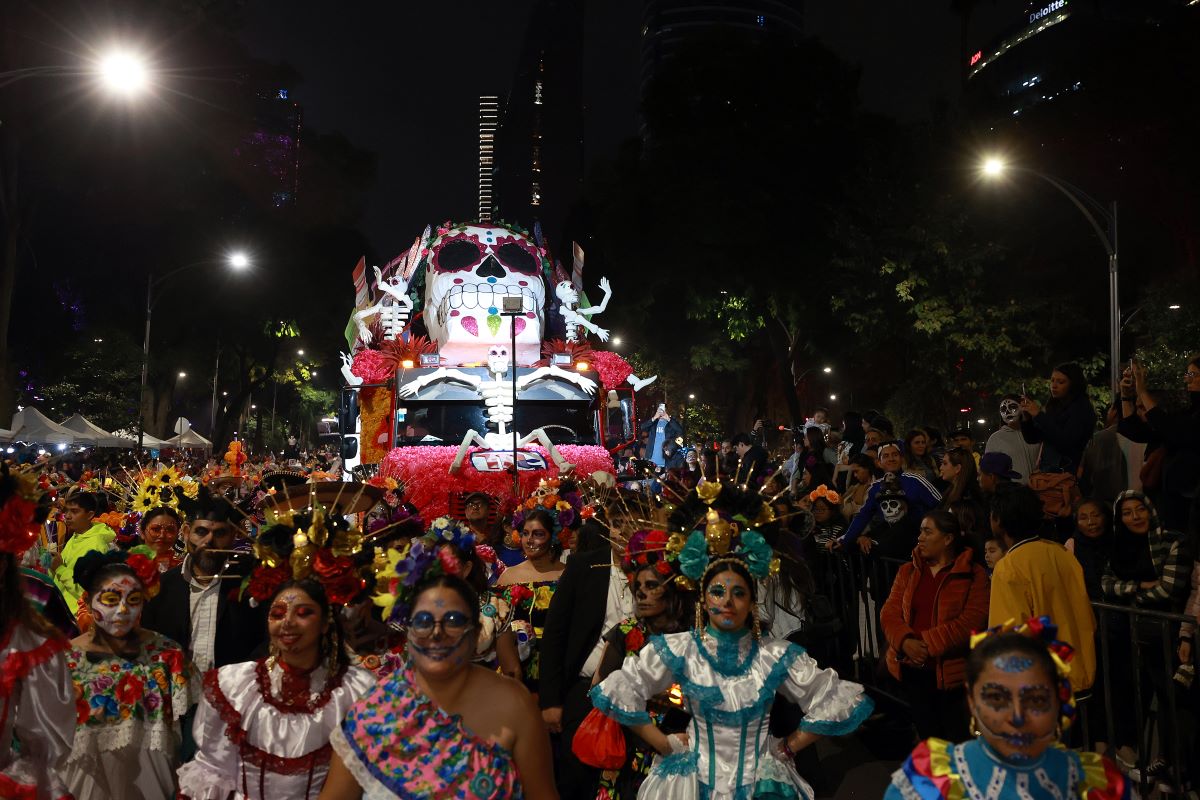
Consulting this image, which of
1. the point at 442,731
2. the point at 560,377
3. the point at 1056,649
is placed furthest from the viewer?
the point at 560,377

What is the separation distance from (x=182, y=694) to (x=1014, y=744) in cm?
369

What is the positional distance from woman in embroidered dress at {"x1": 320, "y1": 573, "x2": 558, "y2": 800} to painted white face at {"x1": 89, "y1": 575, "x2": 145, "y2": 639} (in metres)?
2.02

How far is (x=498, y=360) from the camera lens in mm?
15953

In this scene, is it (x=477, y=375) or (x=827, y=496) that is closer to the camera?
(x=827, y=496)

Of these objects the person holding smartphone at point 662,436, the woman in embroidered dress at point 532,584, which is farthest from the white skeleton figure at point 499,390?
the woman in embroidered dress at point 532,584

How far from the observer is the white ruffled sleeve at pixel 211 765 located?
13.5 feet

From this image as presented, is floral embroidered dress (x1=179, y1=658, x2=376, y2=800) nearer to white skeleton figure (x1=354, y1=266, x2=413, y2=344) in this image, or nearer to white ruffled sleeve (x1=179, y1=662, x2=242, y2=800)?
white ruffled sleeve (x1=179, y1=662, x2=242, y2=800)

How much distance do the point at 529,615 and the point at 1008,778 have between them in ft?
13.4

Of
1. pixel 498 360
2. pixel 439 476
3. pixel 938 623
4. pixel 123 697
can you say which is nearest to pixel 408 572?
pixel 123 697

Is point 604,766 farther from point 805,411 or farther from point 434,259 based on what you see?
point 805,411

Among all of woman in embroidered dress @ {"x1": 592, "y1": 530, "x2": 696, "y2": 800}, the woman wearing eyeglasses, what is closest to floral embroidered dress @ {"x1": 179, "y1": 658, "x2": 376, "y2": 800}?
woman in embroidered dress @ {"x1": 592, "y1": 530, "x2": 696, "y2": 800}

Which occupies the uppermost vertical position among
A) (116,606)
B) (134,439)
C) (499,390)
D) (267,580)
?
(134,439)

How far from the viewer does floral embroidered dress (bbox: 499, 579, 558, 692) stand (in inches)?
256

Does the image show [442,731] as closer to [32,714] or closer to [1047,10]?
[32,714]
